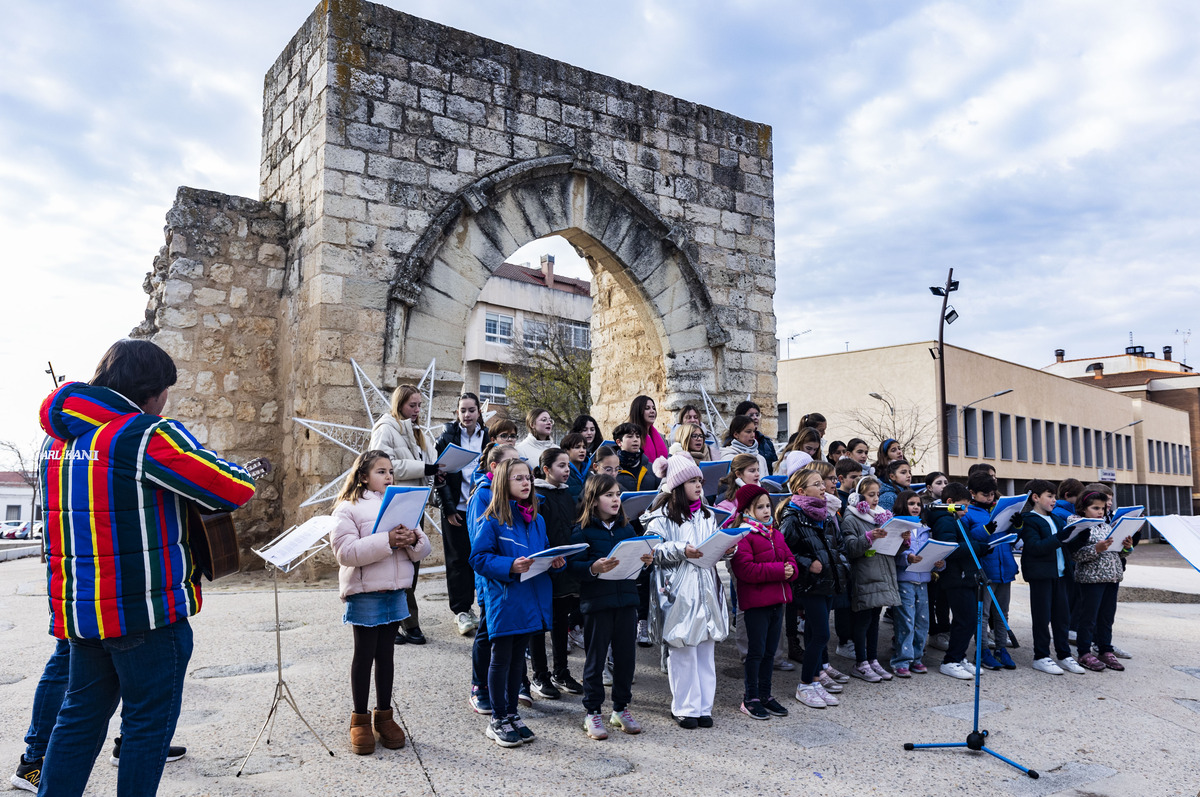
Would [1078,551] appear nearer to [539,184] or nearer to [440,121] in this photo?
[539,184]

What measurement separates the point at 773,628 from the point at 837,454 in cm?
279

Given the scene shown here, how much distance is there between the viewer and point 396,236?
7.95 m

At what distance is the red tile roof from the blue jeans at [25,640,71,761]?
1322 inches

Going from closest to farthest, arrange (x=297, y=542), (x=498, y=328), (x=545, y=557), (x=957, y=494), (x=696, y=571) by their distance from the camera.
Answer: (x=297, y=542) < (x=545, y=557) < (x=696, y=571) < (x=957, y=494) < (x=498, y=328)

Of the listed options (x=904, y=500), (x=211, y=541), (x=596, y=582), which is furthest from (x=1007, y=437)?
(x=211, y=541)

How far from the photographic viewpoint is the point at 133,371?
278 centimetres

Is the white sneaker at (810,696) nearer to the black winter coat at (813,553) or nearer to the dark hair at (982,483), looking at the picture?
the black winter coat at (813,553)

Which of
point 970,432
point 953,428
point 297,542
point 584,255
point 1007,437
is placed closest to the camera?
point 297,542

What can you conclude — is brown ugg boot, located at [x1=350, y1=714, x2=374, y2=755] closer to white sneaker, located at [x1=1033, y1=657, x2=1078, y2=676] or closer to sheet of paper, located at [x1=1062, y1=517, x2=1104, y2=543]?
white sneaker, located at [x1=1033, y1=657, x2=1078, y2=676]

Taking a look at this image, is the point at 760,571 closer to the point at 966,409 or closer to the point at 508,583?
the point at 508,583

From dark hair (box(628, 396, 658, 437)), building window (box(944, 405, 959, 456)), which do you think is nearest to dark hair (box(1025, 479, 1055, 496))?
dark hair (box(628, 396, 658, 437))

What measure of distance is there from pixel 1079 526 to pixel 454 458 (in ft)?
14.9

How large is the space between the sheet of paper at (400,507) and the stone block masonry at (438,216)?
157 inches

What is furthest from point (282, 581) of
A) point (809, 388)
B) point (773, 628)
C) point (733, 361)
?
point (809, 388)
